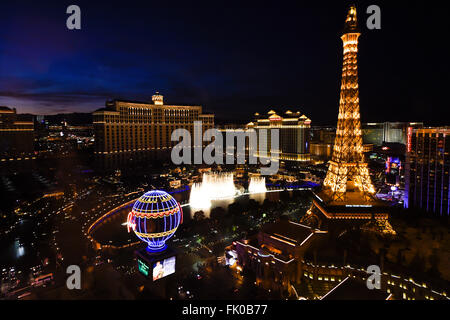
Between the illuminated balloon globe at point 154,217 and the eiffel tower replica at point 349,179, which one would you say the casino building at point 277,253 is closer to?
the eiffel tower replica at point 349,179

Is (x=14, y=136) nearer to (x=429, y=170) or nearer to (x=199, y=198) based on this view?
(x=199, y=198)

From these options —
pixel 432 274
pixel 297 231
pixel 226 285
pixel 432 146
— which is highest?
pixel 432 146

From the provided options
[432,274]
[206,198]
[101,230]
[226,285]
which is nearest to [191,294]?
[226,285]

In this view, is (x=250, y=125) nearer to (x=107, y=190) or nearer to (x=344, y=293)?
(x=107, y=190)

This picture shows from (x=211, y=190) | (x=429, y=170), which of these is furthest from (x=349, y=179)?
(x=211, y=190)
